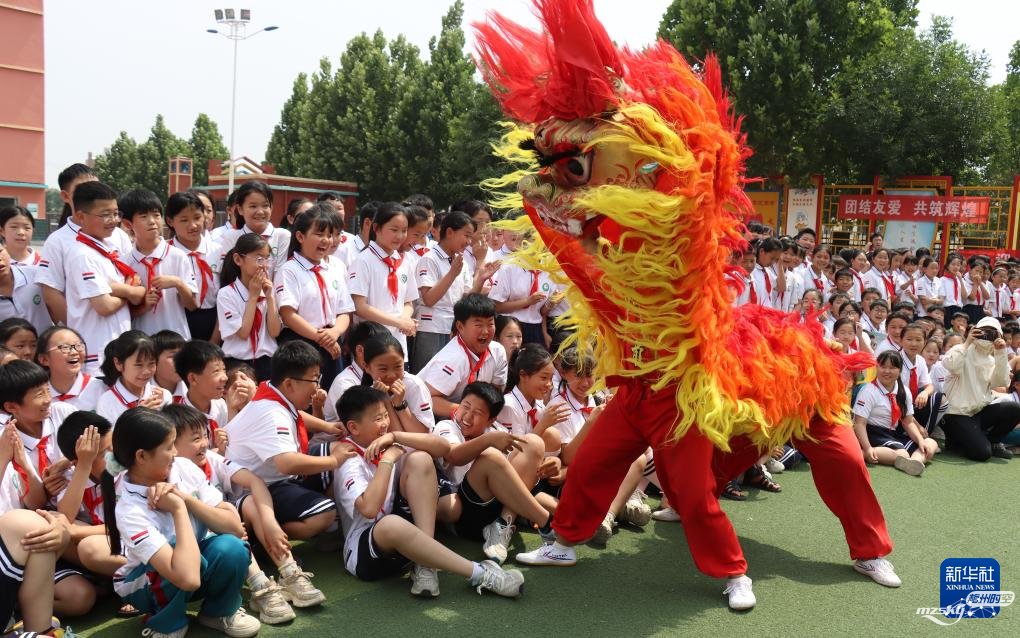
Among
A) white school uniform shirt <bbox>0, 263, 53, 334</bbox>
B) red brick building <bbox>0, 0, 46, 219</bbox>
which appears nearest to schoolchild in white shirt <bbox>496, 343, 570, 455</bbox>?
white school uniform shirt <bbox>0, 263, 53, 334</bbox>

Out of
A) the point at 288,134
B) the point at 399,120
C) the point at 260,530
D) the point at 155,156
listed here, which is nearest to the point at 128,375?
the point at 260,530

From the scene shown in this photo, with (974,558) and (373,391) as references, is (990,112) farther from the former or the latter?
(373,391)

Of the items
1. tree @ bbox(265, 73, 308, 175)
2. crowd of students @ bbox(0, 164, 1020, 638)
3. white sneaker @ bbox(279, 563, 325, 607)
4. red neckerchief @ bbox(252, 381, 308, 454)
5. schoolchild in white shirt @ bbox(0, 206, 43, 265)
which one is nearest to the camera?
crowd of students @ bbox(0, 164, 1020, 638)

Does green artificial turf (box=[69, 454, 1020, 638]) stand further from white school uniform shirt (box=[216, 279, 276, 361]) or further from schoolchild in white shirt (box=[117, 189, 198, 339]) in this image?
schoolchild in white shirt (box=[117, 189, 198, 339])

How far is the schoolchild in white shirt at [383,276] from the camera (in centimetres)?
464

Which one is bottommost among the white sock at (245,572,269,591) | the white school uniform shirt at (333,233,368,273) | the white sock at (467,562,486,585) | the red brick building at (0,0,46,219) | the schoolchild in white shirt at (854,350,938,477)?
the white sock at (467,562,486,585)

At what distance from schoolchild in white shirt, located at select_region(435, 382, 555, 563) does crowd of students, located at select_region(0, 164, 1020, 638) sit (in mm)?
11

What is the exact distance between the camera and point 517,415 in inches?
160

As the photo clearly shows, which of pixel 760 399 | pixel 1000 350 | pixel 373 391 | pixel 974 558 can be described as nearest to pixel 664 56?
pixel 760 399

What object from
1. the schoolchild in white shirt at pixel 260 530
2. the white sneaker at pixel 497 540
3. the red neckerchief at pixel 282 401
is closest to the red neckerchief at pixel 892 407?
the white sneaker at pixel 497 540

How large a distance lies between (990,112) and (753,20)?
198 inches

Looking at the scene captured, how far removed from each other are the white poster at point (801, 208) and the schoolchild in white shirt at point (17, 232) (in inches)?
599

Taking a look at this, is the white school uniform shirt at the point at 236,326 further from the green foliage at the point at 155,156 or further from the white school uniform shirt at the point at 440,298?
the green foliage at the point at 155,156

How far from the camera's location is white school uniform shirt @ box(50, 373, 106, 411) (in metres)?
3.26
